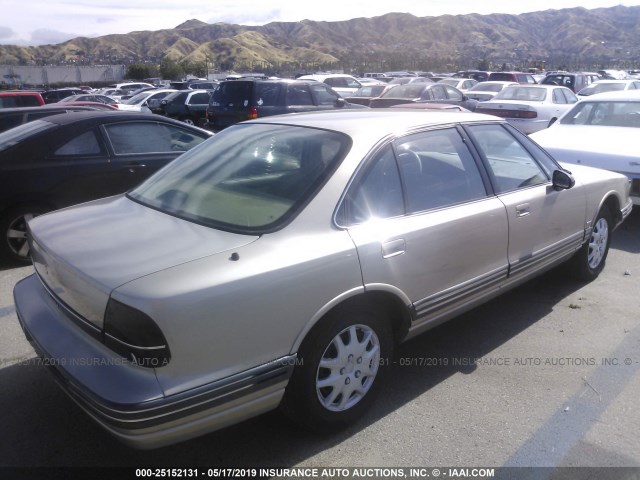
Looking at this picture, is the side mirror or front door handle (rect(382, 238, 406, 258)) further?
the side mirror

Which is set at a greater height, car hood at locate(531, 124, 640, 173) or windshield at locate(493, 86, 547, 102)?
car hood at locate(531, 124, 640, 173)

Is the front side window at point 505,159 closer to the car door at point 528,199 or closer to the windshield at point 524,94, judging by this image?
the car door at point 528,199

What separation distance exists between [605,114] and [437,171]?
5593 millimetres

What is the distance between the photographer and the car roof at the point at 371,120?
3.27 meters

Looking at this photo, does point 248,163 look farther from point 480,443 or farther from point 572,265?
point 572,265

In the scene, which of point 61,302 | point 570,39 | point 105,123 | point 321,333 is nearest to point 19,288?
point 61,302

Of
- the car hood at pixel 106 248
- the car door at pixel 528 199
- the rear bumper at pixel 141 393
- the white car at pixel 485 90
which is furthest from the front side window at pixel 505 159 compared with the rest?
the white car at pixel 485 90

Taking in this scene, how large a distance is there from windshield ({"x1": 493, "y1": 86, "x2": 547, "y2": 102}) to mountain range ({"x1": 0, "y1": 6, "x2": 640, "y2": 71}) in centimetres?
6753

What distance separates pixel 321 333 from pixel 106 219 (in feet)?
4.46

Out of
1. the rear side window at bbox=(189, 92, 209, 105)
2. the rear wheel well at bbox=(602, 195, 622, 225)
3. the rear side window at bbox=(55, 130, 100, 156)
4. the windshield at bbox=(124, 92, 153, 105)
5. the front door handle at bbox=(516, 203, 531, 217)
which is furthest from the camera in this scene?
the windshield at bbox=(124, 92, 153, 105)

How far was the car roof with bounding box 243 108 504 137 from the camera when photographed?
327 cm

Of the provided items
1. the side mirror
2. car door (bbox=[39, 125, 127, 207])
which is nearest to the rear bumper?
the side mirror

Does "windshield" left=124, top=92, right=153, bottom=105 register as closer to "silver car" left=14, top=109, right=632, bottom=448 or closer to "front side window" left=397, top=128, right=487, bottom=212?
"silver car" left=14, top=109, right=632, bottom=448

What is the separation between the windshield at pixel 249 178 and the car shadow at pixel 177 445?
3.70 ft
